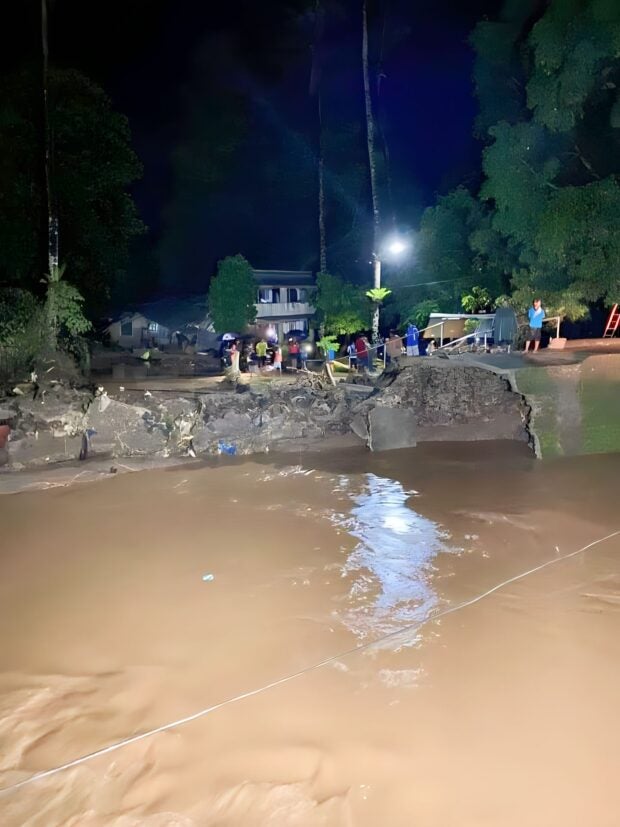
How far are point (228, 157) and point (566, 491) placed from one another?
38.2 m

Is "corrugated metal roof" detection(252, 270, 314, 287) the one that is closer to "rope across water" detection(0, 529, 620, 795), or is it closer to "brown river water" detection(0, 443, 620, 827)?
"brown river water" detection(0, 443, 620, 827)

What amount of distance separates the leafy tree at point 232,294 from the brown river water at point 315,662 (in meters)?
19.9

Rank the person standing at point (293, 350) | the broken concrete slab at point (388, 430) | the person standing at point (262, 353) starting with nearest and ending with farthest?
the broken concrete slab at point (388, 430), the person standing at point (262, 353), the person standing at point (293, 350)

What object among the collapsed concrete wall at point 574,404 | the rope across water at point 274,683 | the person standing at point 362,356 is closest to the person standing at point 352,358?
the person standing at point 362,356

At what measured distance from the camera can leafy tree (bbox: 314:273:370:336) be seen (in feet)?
88.9

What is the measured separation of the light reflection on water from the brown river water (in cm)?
3

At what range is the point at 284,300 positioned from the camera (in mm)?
36031

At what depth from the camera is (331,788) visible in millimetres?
4258

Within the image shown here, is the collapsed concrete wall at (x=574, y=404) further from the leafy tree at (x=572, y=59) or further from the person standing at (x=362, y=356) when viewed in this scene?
the person standing at (x=362, y=356)

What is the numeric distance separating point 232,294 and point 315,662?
83.0 feet

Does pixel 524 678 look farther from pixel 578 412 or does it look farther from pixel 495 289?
pixel 495 289

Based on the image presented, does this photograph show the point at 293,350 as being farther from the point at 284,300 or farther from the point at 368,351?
the point at 284,300

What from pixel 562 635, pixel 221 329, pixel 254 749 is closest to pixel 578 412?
pixel 562 635

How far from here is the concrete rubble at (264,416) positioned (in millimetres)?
14227
